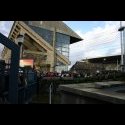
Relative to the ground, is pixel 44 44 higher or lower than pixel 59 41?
lower

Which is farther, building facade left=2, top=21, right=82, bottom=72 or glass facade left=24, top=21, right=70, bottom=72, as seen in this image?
glass facade left=24, top=21, right=70, bottom=72

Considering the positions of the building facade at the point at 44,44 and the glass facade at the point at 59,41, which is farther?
the glass facade at the point at 59,41

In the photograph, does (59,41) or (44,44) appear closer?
(44,44)
